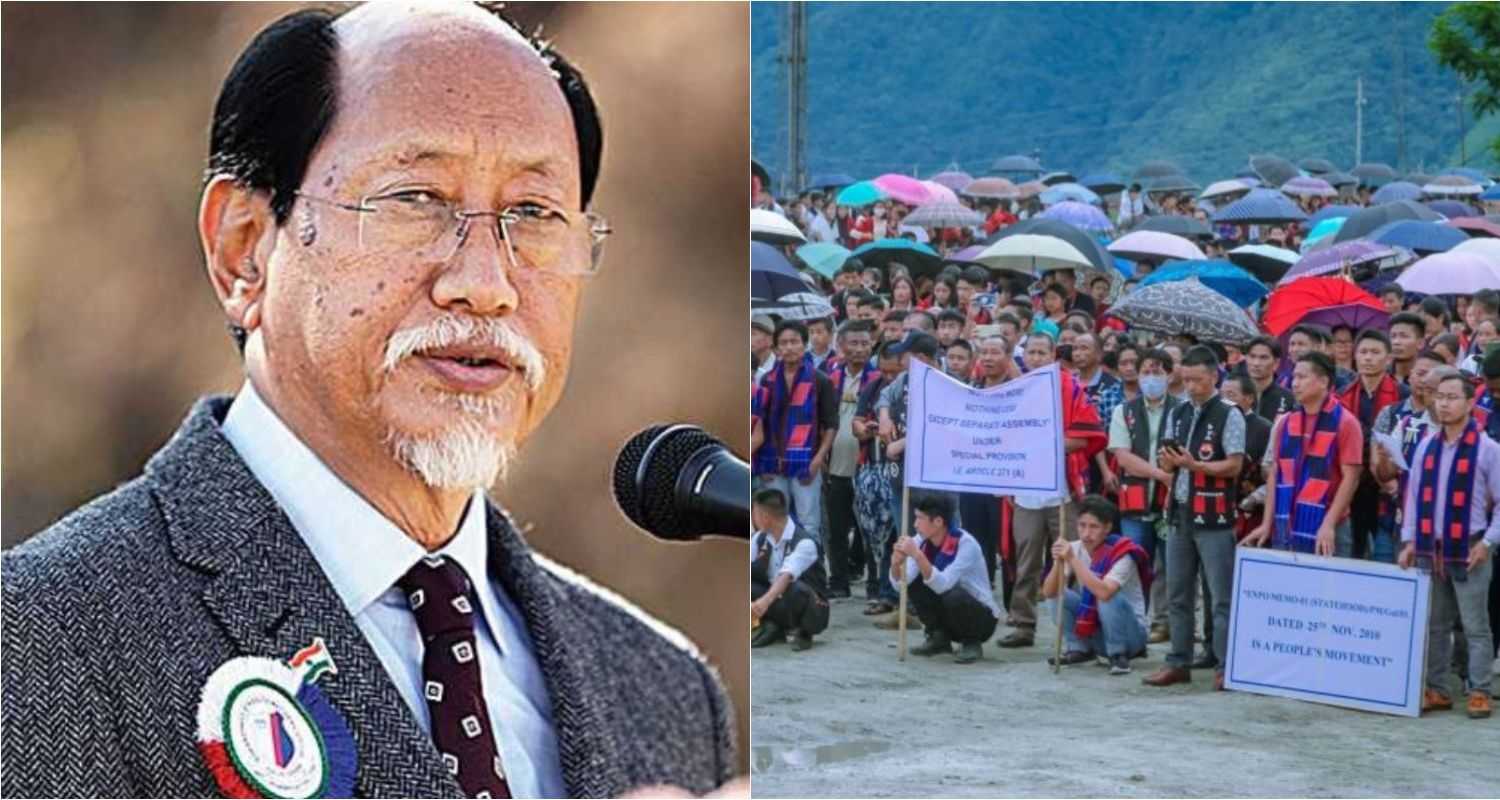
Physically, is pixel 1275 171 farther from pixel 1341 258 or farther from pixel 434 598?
pixel 434 598

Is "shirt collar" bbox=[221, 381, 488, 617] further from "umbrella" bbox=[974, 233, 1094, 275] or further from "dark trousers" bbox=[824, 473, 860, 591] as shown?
"umbrella" bbox=[974, 233, 1094, 275]

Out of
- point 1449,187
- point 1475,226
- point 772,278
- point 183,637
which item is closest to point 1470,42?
point 1475,226

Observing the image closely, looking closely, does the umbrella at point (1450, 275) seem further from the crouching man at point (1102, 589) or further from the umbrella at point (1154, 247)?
the umbrella at point (1154, 247)

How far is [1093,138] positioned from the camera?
9633 mm

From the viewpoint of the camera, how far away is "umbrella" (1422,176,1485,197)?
1048cm

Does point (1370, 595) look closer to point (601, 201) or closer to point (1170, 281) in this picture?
point (1170, 281)

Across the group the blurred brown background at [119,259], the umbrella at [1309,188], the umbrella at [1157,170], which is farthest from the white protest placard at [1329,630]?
the umbrella at [1309,188]

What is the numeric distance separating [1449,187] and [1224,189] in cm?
341

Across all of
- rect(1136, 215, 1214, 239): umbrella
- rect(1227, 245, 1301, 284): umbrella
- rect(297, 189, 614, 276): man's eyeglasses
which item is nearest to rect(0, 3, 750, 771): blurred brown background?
rect(297, 189, 614, 276): man's eyeglasses

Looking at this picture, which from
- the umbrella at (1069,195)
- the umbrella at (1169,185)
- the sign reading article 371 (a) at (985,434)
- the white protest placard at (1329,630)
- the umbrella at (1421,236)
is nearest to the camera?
the white protest placard at (1329,630)

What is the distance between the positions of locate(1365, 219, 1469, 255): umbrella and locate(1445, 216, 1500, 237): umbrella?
4.0 inches

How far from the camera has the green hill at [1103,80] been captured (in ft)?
29.1

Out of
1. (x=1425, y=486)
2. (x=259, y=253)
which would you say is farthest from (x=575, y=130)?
(x=1425, y=486)

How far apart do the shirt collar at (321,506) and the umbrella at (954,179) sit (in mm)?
10319
